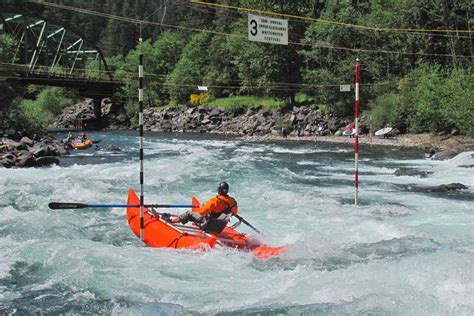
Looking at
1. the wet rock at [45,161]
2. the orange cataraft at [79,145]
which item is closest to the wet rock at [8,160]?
the wet rock at [45,161]

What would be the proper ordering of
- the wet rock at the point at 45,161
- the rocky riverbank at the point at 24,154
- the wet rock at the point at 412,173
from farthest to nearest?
1. the wet rock at the point at 45,161
2. the rocky riverbank at the point at 24,154
3. the wet rock at the point at 412,173

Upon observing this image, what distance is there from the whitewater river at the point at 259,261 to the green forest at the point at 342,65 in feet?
44.1

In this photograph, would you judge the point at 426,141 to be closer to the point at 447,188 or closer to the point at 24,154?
the point at 447,188

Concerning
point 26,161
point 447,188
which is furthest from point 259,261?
point 26,161

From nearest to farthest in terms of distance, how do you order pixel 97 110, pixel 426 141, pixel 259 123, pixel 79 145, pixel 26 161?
pixel 26 161 → pixel 79 145 → pixel 426 141 → pixel 259 123 → pixel 97 110

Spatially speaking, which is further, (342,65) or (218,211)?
(342,65)

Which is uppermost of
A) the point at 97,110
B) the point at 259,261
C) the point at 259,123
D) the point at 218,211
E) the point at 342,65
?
the point at 342,65

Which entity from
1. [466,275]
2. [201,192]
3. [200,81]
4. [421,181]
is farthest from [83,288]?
[200,81]

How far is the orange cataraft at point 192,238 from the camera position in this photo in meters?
7.45

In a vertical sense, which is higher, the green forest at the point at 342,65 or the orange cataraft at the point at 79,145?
the green forest at the point at 342,65

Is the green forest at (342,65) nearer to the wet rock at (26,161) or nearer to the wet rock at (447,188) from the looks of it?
the wet rock at (26,161)

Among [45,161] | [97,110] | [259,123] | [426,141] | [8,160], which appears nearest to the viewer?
[8,160]

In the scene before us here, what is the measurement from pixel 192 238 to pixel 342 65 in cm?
3671

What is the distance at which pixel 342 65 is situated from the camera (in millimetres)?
41906
